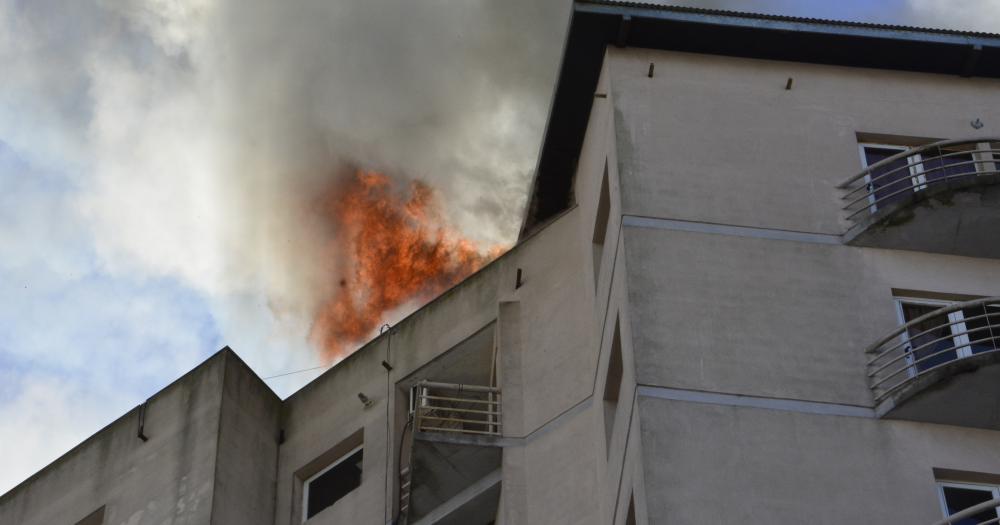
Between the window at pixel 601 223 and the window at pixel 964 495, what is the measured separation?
28.1 ft

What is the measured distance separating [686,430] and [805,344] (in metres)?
2.99

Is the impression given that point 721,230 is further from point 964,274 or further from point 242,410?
point 242,410

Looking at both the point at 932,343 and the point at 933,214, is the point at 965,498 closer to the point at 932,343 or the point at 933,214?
the point at 932,343

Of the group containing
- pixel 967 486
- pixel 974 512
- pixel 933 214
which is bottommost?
pixel 974 512

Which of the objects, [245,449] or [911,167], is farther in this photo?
[245,449]

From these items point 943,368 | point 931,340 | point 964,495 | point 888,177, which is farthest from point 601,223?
point 964,495

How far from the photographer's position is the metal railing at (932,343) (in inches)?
1069

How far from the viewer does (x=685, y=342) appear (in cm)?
2733

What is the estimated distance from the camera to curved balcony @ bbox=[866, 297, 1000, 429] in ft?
86.9

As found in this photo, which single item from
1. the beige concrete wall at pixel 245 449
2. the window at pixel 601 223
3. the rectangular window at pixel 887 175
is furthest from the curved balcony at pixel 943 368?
the beige concrete wall at pixel 245 449

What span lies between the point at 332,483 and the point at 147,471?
3.92m

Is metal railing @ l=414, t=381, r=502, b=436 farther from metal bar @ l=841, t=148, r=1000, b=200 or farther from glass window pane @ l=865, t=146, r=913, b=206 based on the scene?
glass window pane @ l=865, t=146, r=913, b=206

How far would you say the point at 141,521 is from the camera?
35.2 m

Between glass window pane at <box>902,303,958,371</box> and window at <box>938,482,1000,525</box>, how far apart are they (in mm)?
2152
